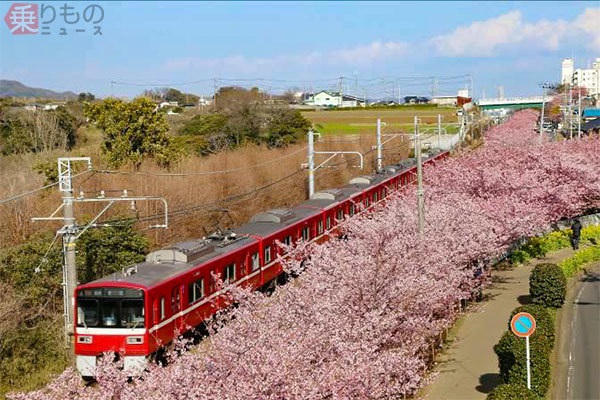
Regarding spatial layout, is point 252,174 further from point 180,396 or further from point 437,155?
→ point 180,396

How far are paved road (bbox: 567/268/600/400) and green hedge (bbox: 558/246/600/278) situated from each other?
77 cm

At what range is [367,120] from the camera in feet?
281

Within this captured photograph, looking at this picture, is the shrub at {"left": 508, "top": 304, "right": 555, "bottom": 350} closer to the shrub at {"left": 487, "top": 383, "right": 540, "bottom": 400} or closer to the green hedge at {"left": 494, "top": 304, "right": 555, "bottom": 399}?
the green hedge at {"left": 494, "top": 304, "right": 555, "bottom": 399}

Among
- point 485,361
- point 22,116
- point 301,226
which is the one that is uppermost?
point 22,116

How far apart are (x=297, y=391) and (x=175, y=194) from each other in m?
21.4

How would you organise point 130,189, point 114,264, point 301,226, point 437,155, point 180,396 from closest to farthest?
point 180,396
point 114,264
point 301,226
point 130,189
point 437,155

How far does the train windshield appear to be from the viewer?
15039 millimetres

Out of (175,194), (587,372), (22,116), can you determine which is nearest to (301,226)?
(175,194)

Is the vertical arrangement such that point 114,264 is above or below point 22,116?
below

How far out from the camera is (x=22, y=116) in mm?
49844

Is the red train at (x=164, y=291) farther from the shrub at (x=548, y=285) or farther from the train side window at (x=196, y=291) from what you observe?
the shrub at (x=548, y=285)

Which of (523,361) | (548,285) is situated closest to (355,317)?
(523,361)

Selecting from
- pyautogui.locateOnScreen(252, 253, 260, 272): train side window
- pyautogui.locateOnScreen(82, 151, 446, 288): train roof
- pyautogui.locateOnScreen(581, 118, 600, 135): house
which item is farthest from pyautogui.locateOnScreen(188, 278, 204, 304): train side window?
pyautogui.locateOnScreen(581, 118, 600, 135): house

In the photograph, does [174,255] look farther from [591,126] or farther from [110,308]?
[591,126]
